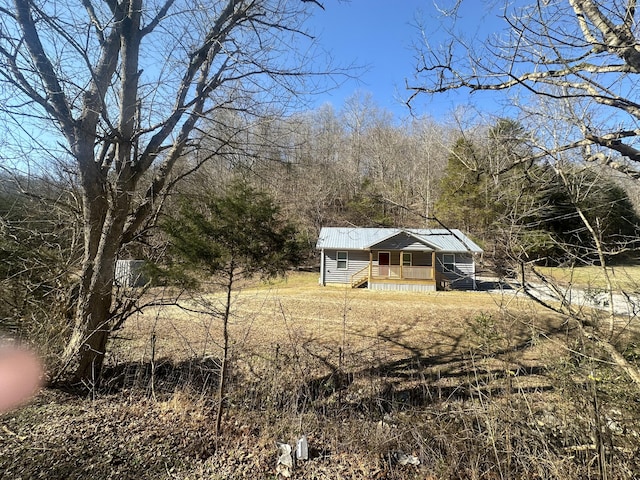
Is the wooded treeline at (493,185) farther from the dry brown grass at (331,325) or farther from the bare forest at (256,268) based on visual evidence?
the dry brown grass at (331,325)

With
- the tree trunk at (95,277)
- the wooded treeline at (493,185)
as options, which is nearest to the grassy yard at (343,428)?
the tree trunk at (95,277)

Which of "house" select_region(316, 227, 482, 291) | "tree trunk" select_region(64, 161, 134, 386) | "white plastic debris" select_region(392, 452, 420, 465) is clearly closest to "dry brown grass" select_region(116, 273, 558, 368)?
"tree trunk" select_region(64, 161, 134, 386)

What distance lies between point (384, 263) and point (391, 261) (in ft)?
1.40

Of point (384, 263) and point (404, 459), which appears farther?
point (384, 263)

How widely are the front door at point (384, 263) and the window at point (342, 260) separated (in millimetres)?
1946

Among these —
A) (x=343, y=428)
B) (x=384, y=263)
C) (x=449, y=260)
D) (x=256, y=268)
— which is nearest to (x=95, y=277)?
(x=256, y=268)

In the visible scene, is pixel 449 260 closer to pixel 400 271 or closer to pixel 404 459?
pixel 400 271

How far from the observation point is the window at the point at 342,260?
1831cm

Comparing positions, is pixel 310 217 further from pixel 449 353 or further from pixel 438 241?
pixel 449 353

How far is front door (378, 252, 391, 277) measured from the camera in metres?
17.4

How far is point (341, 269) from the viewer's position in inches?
720

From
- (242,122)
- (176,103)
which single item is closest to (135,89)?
(176,103)

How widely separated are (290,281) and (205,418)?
15.4 meters

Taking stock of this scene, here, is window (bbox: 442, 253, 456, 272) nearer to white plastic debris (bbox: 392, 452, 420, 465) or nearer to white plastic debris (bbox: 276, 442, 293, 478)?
white plastic debris (bbox: 392, 452, 420, 465)
